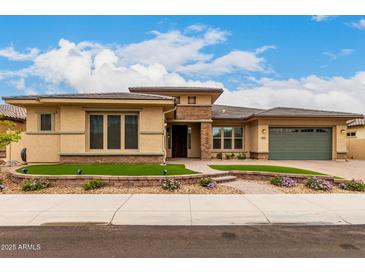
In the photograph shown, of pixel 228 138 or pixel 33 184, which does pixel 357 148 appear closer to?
pixel 228 138

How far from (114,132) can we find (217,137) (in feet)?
31.0

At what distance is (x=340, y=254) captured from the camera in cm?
443

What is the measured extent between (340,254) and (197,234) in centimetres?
255

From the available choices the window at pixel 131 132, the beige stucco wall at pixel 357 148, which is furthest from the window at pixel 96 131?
the beige stucco wall at pixel 357 148

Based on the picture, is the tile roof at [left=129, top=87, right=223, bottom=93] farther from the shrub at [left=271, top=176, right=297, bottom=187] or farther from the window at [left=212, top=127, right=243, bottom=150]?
the shrub at [left=271, top=176, right=297, bottom=187]

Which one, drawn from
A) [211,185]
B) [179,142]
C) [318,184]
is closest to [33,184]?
[211,185]

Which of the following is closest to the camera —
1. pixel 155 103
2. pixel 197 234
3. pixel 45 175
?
pixel 197 234

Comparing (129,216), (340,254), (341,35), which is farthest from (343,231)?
(341,35)

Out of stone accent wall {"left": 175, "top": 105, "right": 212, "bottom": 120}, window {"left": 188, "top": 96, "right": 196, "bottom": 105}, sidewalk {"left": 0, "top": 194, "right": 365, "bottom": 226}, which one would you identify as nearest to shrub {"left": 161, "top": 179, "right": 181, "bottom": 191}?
sidewalk {"left": 0, "top": 194, "right": 365, "bottom": 226}

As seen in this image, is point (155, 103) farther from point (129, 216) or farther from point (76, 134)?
point (129, 216)

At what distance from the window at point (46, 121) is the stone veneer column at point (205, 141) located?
34.2ft

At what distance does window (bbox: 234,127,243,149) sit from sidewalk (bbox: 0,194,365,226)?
12.6 meters

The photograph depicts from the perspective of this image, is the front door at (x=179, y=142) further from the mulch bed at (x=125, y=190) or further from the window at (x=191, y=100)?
the mulch bed at (x=125, y=190)

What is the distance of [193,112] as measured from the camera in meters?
20.1
